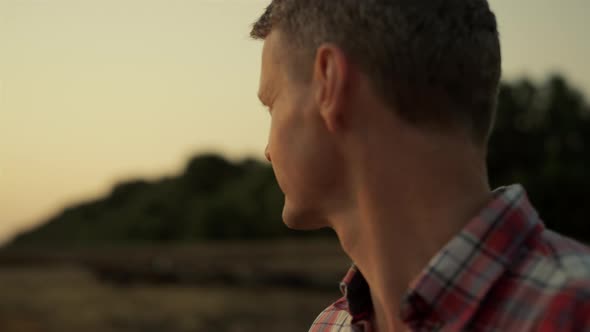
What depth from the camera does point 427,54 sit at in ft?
4.40

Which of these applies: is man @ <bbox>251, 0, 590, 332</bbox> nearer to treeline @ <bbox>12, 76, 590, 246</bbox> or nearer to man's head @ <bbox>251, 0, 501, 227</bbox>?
man's head @ <bbox>251, 0, 501, 227</bbox>

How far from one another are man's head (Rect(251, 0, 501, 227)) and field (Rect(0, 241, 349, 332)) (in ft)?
40.0

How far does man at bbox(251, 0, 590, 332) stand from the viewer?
4.25 ft

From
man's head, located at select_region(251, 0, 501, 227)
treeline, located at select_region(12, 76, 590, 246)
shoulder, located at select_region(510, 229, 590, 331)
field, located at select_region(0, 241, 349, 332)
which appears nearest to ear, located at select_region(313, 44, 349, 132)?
man's head, located at select_region(251, 0, 501, 227)

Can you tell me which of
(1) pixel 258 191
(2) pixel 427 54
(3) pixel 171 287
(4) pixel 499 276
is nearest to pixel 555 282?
(4) pixel 499 276

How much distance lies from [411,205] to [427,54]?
0.75 ft

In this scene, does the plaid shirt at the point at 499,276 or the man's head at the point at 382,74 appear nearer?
the plaid shirt at the point at 499,276

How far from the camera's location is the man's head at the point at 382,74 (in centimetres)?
135

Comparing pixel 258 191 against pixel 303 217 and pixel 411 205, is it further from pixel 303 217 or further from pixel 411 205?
pixel 411 205

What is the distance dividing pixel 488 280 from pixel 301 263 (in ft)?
50.8

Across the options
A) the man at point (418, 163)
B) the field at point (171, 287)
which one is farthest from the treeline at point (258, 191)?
the man at point (418, 163)

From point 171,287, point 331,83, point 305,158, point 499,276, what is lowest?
A: point 171,287

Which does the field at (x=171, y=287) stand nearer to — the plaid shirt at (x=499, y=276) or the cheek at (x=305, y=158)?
the cheek at (x=305, y=158)

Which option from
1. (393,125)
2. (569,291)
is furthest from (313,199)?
(569,291)
